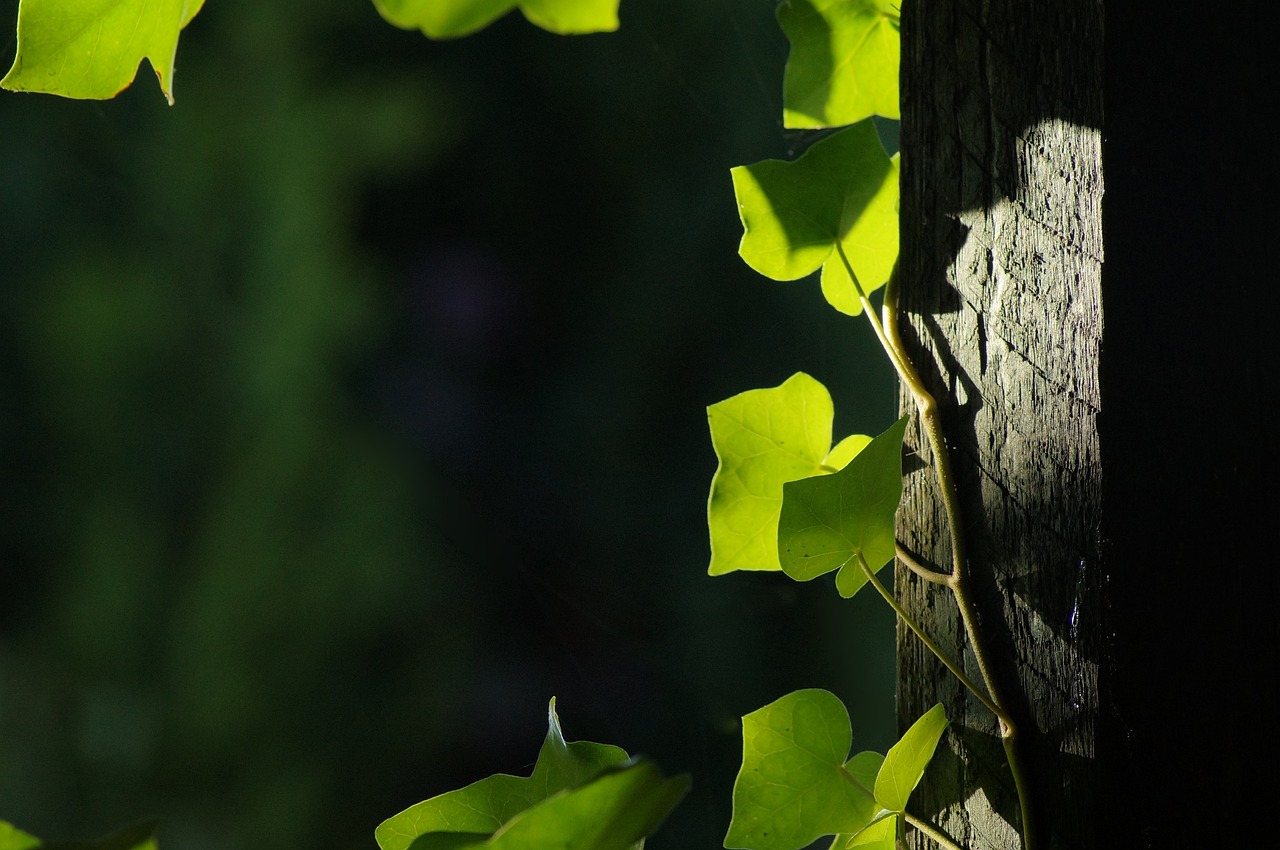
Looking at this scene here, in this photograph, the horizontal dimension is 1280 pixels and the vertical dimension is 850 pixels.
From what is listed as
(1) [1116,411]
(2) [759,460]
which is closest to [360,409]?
(2) [759,460]

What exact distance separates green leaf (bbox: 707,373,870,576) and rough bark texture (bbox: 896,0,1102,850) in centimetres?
4

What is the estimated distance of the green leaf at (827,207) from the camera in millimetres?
287

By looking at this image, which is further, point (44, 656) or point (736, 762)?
point (44, 656)

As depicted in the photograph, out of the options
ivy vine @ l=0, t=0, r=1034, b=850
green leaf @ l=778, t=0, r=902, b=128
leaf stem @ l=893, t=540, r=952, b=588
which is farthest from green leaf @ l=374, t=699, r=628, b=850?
green leaf @ l=778, t=0, r=902, b=128

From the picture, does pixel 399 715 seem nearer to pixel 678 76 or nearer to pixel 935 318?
pixel 678 76

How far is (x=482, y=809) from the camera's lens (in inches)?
9.6

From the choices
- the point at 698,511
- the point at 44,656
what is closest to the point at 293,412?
the point at 44,656

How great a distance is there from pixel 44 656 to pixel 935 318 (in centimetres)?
149

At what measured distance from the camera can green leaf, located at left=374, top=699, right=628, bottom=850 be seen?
0.78 feet

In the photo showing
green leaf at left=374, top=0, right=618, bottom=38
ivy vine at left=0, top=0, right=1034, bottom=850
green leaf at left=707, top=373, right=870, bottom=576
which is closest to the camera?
green leaf at left=374, top=0, right=618, bottom=38

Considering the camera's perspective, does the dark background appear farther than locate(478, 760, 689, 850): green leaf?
Yes

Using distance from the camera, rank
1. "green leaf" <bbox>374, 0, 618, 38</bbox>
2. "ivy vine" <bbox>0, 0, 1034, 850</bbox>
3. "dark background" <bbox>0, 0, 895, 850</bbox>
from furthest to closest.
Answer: "dark background" <bbox>0, 0, 895, 850</bbox>
"ivy vine" <bbox>0, 0, 1034, 850</bbox>
"green leaf" <bbox>374, 0, 618, 38</bbox>

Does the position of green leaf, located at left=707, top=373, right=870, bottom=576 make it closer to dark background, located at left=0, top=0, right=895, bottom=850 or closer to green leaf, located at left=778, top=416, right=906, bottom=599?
green leaf, located at left=778, top=416, right=906, bottom=599

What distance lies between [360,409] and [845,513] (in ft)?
4.22
